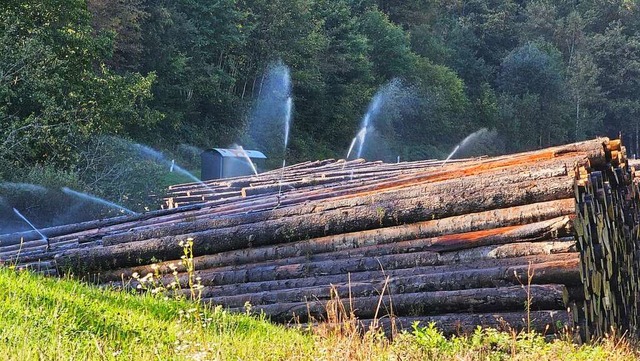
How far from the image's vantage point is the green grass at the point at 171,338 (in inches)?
173

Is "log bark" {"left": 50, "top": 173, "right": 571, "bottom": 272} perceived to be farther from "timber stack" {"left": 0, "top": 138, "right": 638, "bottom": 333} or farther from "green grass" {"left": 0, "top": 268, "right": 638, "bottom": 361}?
"green grass" {"left": 0, "top": 268, "right": 638, "bottom": 361}

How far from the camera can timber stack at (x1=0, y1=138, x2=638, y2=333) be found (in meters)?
6.56

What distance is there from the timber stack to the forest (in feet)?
31.5

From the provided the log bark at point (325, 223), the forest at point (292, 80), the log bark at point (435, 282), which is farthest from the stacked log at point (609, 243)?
the forest at point (292, 80)

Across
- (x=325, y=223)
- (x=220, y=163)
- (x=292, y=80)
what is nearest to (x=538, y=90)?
(x=292, y=80)

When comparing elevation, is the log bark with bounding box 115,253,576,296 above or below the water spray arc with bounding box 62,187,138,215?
below

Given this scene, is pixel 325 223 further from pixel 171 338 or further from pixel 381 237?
pixel 171 338

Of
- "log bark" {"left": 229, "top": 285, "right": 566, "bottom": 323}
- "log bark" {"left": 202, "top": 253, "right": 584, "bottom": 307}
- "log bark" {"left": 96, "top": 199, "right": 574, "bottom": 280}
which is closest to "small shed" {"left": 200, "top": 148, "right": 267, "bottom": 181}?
"log bark" {"left": 96, "top": 199, "right": 574, "bottom": 280}

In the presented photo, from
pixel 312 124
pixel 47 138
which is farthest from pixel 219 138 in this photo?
pixel 47 138

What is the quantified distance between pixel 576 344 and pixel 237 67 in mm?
36893

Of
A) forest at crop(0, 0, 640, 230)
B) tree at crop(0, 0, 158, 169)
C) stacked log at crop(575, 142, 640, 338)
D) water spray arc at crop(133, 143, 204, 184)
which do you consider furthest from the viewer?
water spray arc at crop(133, 143, 204, 184)

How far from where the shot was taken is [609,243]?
820 centimetres

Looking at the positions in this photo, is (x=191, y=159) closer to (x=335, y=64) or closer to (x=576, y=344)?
(x=335, y=64)

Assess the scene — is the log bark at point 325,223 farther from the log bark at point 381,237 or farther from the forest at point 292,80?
the forest at point 292,80
